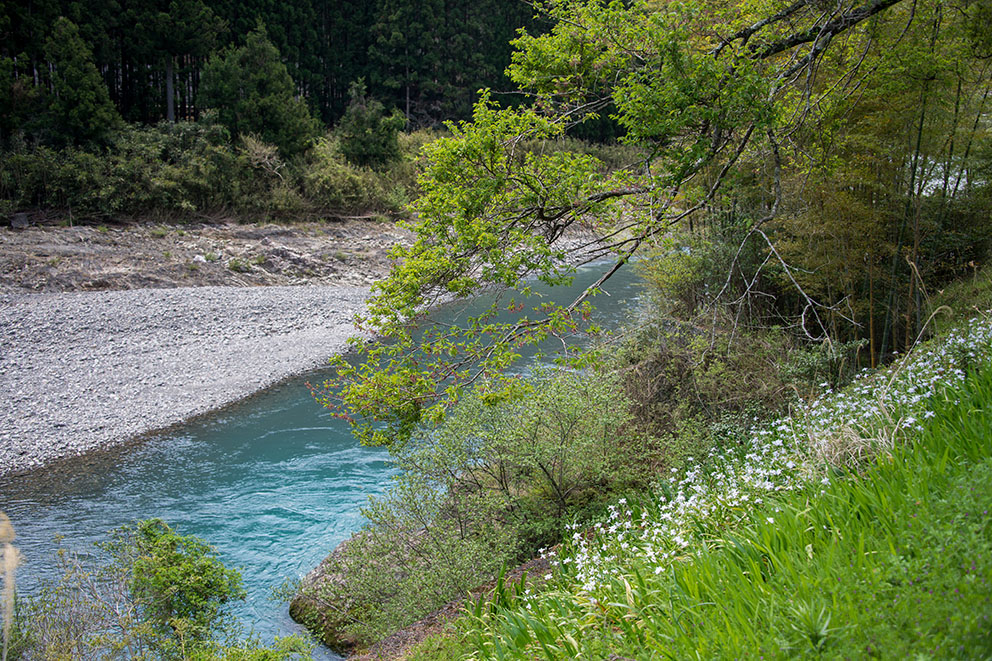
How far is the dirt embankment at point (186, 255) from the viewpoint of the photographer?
52.0 feet

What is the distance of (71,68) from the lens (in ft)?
64.4

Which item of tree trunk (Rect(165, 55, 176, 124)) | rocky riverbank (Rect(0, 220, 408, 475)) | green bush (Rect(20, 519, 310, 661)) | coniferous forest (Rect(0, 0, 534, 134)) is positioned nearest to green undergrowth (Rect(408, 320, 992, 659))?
green bush (Rect(20, 519, 310, 661))

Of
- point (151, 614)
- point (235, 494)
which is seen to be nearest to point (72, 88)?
point (235, 494)

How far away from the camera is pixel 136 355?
41.1 feet

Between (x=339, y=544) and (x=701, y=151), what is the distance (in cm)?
546

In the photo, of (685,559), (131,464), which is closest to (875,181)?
(685,559)

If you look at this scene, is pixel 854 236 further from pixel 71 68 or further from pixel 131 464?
pixel 71 68

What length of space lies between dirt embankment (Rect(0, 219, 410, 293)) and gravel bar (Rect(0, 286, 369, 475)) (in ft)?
3.47

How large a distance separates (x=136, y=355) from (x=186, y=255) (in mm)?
7041

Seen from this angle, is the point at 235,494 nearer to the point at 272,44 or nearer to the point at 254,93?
the point at 254,93

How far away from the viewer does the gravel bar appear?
31.9 ft

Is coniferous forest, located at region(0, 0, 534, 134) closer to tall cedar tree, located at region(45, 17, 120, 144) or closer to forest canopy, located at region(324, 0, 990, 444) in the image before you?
tall cedar tree, located at region(45, 17, 120, 144)

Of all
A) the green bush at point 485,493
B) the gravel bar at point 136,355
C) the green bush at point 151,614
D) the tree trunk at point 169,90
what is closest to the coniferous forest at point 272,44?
the tree trunk at point 169,90

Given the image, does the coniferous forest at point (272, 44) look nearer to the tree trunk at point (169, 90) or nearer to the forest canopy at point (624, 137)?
the tree trunk at point (169, 90)
